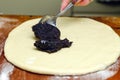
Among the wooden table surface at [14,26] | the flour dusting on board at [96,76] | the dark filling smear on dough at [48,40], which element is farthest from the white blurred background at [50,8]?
the flour dusting on board at [96,76]

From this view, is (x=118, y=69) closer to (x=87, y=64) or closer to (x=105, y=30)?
(x=87, y=64)

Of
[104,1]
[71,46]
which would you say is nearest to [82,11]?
[104,1]

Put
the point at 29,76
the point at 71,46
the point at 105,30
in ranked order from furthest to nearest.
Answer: the point at 105,30, the point at 71,46, the point at 29,76

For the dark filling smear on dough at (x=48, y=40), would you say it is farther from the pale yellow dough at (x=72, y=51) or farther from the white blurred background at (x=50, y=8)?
the white blurred background at (x=50, y=8)

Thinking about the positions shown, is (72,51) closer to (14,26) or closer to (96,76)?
(96,76)

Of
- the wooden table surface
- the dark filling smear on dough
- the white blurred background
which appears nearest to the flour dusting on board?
the wooden table surface

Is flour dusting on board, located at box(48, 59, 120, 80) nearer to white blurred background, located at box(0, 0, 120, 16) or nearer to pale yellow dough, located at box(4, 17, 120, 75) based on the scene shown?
pale yellow dough, located at box(4, 17, 120, 75)

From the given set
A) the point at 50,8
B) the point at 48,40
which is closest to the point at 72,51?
the point at 48,40
